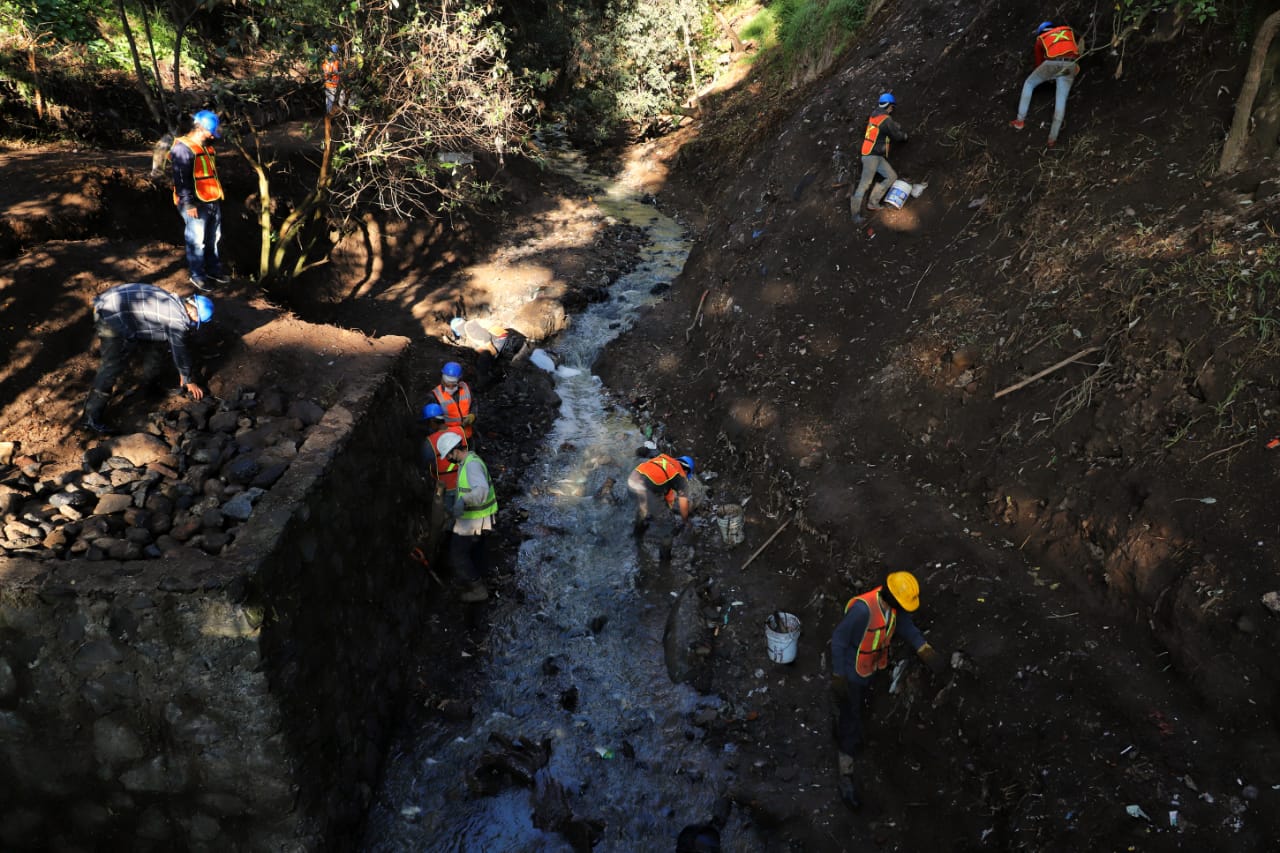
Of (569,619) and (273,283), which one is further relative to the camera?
(273,283)

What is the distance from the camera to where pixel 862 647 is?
17.1 feet

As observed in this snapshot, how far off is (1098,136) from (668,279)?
7.93 m

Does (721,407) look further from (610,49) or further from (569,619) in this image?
(610,49)

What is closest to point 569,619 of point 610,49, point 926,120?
point 926,120

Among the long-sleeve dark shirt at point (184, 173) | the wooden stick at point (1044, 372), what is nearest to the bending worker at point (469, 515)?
the long-sleeve dark shirt at point (184, 173)

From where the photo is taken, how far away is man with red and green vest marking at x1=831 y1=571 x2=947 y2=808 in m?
5.19

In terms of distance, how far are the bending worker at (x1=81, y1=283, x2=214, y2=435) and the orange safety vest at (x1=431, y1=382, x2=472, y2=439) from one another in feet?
7.19

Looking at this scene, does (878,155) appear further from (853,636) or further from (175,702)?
(175,702)

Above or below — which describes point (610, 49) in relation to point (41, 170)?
above

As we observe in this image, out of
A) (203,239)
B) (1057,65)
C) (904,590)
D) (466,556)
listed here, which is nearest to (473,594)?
(466,556)

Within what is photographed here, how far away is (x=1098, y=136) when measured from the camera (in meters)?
7.97

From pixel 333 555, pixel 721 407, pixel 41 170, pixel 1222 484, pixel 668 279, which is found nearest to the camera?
pixel 1222 484

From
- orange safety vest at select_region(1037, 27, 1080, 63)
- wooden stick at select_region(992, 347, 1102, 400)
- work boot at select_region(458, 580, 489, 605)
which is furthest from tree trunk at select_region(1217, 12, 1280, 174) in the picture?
work boot at select_region(458, 580, 489, 605)

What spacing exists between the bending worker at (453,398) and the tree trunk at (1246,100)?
7442 millimetres
